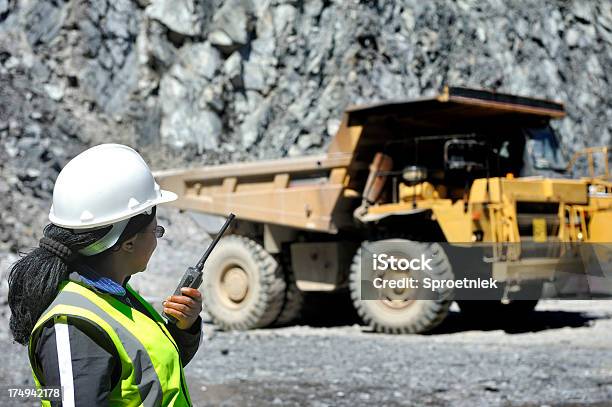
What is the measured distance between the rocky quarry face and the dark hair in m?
18.1

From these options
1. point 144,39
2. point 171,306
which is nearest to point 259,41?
point 144,39

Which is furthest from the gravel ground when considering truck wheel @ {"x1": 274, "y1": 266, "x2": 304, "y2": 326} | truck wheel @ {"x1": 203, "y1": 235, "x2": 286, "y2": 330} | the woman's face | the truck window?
the woman's face

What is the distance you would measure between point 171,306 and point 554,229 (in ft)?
23.5

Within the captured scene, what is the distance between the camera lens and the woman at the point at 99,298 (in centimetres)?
171

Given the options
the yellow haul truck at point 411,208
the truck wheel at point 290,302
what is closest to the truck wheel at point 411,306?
the yellow haul truck at point 411,208

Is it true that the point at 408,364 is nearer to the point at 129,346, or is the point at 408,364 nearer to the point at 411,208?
the point at 411,208

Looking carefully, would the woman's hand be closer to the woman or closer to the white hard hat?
the woman

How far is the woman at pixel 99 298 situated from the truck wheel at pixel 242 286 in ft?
25.5

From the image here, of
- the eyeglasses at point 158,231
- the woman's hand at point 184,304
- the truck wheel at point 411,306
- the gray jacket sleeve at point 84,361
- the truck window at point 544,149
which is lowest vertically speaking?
the truck wheel at point 411,306

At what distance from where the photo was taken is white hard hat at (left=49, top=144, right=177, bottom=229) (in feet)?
6.29

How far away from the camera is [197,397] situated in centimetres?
558

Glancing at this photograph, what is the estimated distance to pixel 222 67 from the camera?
2238cm

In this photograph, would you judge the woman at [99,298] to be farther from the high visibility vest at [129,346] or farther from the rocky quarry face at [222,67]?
the rocky quarry face at [222,67]

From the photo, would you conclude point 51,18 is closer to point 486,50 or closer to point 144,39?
point 144,39
